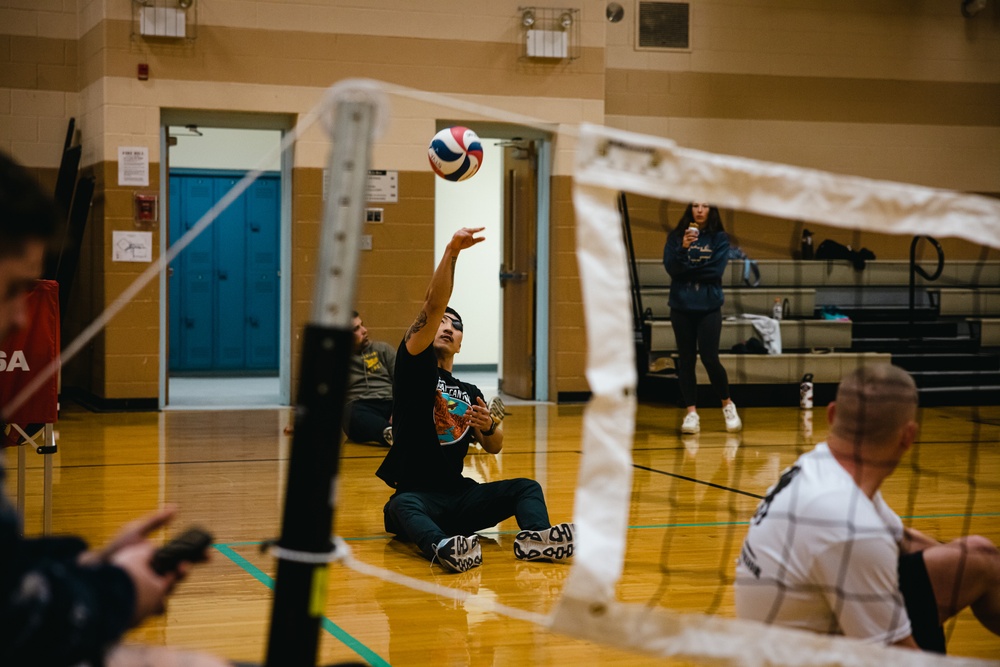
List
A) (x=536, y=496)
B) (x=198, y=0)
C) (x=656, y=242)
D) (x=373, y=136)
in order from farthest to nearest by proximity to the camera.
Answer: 1. (x=656, y=242)
2. (x=198, y=0)
3. (x=536, y=496)
4. (x=373, y=136)

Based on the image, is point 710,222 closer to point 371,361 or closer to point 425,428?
point 371,361

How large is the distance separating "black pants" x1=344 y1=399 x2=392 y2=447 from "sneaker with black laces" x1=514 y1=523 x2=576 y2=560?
10.9 ft

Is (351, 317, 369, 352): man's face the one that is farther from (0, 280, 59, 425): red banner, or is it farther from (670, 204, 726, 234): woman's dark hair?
(0, 280, 59, 425): red banner

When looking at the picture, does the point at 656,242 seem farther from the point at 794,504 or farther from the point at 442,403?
the point at 794,504

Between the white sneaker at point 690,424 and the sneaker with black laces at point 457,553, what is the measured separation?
422 centimetres

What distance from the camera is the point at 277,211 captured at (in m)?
13.5

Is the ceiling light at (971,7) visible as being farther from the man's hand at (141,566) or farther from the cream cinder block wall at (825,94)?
the man's hand at (141,566)

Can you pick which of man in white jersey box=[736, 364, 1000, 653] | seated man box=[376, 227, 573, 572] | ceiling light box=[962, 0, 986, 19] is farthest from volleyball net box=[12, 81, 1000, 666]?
ceiling light box=[962, 0, 986, 19]

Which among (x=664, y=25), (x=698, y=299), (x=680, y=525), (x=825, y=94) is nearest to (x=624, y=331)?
(x=680, y=525)

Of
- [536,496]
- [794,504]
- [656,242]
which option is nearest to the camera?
[794,504]

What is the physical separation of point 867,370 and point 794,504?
35 cm

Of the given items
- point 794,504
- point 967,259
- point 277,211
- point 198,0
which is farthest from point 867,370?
point 277,211

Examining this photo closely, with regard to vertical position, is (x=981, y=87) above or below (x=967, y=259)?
above

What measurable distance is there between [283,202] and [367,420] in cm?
304
